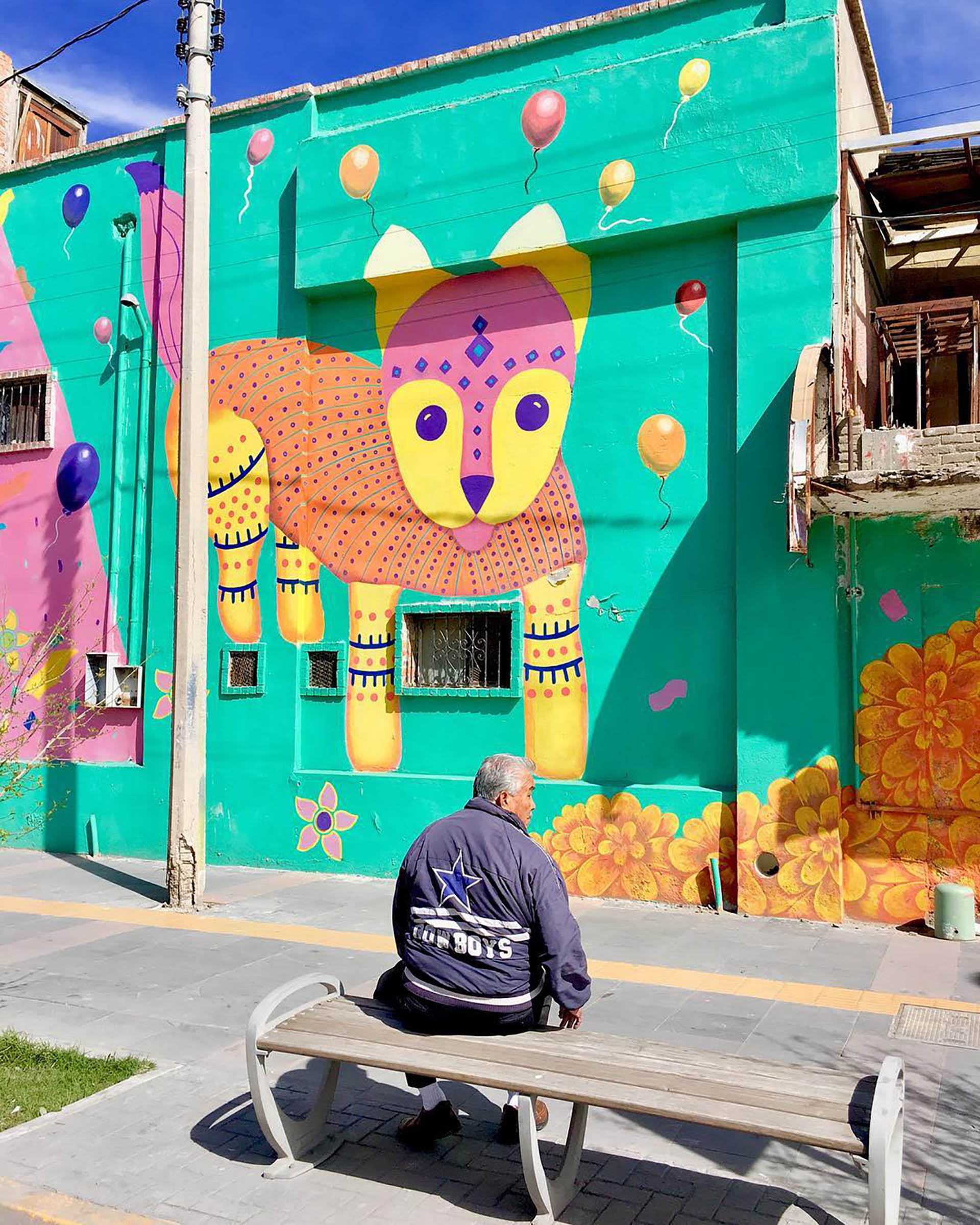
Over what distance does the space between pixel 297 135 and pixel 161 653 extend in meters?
5.74

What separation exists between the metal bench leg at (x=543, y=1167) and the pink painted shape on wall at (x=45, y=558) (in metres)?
8.99

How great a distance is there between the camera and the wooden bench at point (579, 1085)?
3.44 m

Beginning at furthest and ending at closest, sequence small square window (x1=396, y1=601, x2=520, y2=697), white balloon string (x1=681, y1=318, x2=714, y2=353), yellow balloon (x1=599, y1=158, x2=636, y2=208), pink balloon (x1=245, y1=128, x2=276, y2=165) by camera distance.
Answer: pink balloon (x1=245, y1=128, x2=276, y2=165), small square window (x1=396, y1=601, x2=520, y2=697), yellow balloon (x1=599, y1=158, x2=636, y2=208), white balloon string (x1=681, y1=318, x2=714, y2=353)

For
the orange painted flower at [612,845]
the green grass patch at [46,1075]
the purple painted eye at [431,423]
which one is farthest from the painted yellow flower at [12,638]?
the green grass patch at [46,1075]

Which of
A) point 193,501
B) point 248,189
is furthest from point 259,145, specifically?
point 193,501

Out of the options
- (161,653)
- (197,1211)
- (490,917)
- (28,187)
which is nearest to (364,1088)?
(197,1211)

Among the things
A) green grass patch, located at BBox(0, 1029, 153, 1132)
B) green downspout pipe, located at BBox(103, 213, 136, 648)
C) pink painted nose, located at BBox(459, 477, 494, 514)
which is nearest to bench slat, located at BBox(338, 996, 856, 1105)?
green grass patch, located at BBox(0, 1029, 153, 1132)

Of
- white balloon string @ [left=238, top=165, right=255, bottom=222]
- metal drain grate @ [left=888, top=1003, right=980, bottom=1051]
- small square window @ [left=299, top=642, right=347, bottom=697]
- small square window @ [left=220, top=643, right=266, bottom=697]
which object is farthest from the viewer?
white balloon string @ [left=238, top=165, right=255, bottom=222]

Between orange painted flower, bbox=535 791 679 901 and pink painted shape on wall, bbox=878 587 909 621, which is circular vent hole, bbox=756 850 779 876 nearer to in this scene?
orange painted flower, bbox=535 791 679 901

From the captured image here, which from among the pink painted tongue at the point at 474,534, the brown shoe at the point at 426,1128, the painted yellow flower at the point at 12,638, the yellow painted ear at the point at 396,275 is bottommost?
the brown shoe at the point at 426,1128

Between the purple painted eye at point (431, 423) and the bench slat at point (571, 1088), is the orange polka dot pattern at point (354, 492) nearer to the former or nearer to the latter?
the purple painted eye at point (431, 423)

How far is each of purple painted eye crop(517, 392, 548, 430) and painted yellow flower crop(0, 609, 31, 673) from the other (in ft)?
21.8

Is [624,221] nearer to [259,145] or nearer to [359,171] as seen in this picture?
[359,171]

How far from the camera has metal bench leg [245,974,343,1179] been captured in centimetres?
430
